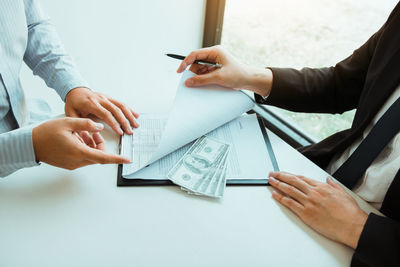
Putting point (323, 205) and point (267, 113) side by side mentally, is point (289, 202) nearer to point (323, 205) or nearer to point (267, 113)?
point (323, 205)

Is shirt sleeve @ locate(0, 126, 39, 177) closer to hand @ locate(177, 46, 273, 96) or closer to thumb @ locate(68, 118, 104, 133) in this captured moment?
thumb @ locate(68, 118, 104, 133)

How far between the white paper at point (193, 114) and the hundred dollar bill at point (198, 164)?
0.10 ft

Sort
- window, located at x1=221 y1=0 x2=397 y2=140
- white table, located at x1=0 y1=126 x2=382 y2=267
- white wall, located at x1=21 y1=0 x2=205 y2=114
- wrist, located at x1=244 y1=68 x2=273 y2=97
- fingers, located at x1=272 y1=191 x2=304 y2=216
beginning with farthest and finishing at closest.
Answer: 1. window, located at x1=221 y1=0 x2=397 y2=140
2. white wall, located at x1=21 y1=0 x2=205 y2=114
3. wrist, located at x1=244 y1=68 x2=273 y2=97
4. fingers, located at x1=272 y1=191 x2=304 y2=216
5. white table, located at x1=0 y1=126 x2=382 y2=267

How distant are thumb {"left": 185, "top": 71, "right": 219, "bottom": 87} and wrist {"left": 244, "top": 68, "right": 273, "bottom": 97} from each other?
0.11 meters

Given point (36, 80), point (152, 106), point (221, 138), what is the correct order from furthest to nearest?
point (36, 80) < point (152, 106) < point (221, 138)

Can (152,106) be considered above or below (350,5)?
below

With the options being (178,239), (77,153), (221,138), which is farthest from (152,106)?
(178,239)

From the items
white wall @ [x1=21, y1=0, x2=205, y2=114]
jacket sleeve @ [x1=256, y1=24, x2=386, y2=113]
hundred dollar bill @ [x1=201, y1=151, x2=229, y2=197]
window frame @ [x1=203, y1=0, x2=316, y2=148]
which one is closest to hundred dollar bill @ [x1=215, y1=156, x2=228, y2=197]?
hundred dollar bill @ [x1=201, y1=151, x2=229, y2=197]

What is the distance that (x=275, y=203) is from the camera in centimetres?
73

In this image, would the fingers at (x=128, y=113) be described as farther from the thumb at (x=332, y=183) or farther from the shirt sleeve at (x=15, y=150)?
the thumb at (x=332, y=183)

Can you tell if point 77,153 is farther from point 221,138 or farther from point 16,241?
point 221,138

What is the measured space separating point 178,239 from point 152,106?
497mm

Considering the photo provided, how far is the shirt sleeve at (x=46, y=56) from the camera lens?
0.95 metres

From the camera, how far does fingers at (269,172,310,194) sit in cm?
73
